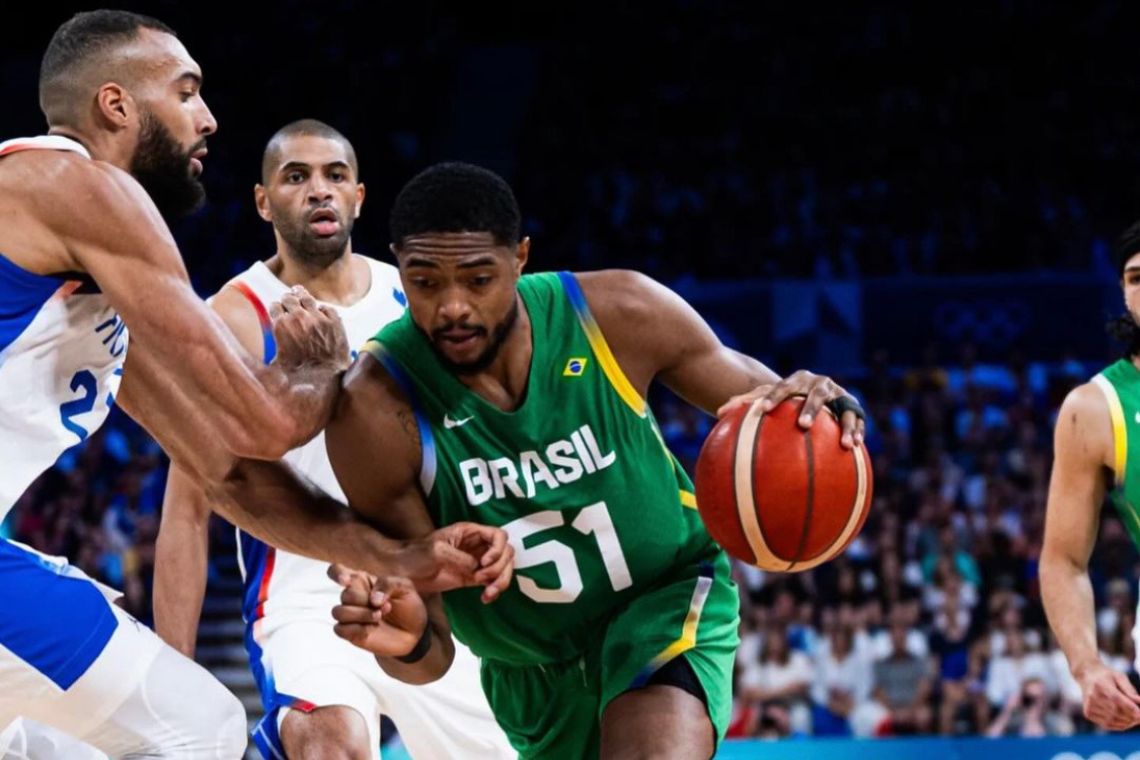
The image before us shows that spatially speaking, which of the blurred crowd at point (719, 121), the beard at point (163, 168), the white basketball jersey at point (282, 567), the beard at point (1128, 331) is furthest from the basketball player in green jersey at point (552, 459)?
the blurred crowd at point (719, 121)

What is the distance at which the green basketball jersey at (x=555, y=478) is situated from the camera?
383cm

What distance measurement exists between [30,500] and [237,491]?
9618 mm

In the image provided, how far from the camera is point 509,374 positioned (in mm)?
3922

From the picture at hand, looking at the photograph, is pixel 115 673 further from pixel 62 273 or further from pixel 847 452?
pixel 847 452

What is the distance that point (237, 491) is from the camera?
4.02 metres

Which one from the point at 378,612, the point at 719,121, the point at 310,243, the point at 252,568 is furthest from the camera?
the point at 719,121

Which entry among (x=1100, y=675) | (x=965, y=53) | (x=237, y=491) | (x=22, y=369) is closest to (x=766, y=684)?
(x=1100, y=675)

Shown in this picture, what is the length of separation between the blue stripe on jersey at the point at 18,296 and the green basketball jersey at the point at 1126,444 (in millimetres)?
3060

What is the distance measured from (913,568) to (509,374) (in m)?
7.65

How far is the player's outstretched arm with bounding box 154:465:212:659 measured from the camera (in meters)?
5.07

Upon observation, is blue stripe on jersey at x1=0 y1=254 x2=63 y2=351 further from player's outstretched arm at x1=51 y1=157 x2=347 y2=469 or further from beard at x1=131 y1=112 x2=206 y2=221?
beard at x1=131 y1=112 x2=206 y2=221

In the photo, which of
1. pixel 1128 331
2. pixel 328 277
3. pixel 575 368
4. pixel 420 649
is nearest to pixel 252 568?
pixel 328 277

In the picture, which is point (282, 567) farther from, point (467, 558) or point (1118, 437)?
point (1118, 437)

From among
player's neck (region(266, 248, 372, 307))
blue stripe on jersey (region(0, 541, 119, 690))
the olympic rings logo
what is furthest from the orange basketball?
the olympic rings logo
